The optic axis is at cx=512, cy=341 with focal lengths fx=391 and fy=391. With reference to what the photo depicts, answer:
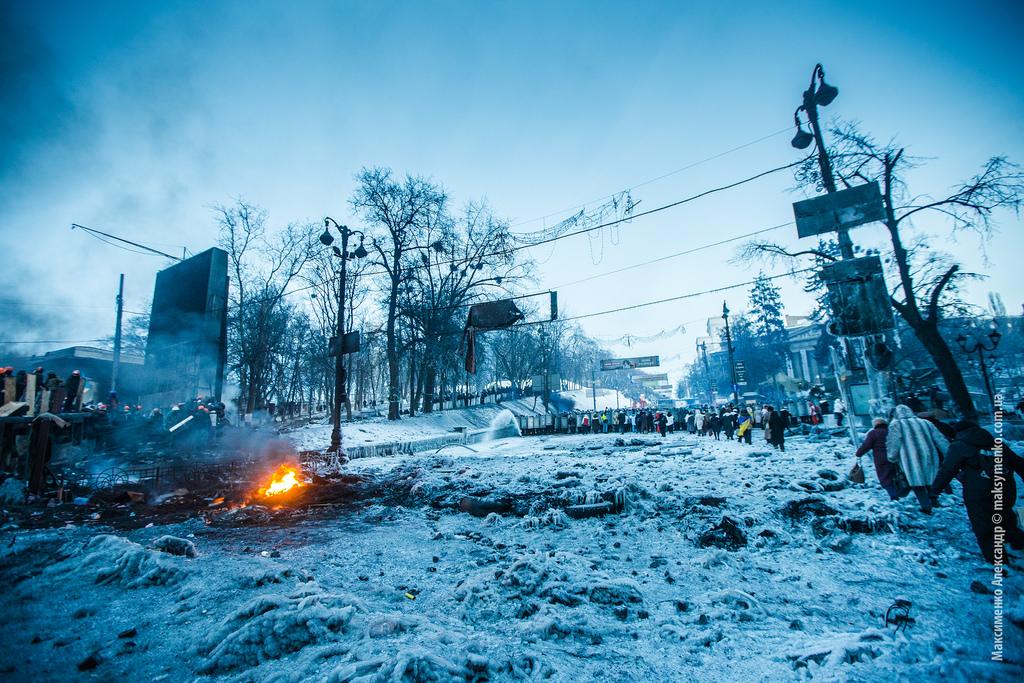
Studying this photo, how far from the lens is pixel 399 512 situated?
7.70 m

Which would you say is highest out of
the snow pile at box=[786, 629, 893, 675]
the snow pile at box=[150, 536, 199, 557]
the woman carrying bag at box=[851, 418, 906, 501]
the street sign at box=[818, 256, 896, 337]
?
the street sign at box=[818, 256, 896, 337]

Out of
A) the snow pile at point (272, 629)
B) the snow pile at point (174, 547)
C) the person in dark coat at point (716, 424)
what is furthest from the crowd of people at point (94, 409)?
the person in dark coat at point (716, 424)

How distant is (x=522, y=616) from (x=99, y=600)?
13.9 ft

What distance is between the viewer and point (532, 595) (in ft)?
13.3

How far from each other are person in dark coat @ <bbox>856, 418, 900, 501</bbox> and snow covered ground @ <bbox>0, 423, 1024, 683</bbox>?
35 centimetres

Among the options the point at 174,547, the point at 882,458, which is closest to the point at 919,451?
the point at 882,458

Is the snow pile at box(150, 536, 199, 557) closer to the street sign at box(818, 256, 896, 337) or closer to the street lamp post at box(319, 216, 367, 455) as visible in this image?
the street lamp post at box(319, 216, 367, 455)

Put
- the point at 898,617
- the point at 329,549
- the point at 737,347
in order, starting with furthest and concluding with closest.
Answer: the point at 737,347 → the point at 329,549 → the point at 898,617

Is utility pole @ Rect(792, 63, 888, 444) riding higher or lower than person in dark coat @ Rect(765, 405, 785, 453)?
higher

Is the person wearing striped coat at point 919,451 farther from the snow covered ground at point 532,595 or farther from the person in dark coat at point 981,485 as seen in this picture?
the person in dark coat at point 981,485

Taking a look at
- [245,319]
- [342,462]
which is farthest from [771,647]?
[245,319]

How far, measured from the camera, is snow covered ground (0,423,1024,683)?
9.32 ft

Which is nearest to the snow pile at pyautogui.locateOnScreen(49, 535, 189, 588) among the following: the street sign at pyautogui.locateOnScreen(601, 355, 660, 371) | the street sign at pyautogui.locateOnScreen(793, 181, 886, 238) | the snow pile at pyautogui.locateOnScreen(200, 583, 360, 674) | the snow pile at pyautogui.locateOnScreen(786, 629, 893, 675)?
the snow pile at pyautogui.locateOnScreen(200, 583, 360, 674)

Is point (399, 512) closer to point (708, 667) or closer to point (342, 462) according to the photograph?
point (708, 667)
